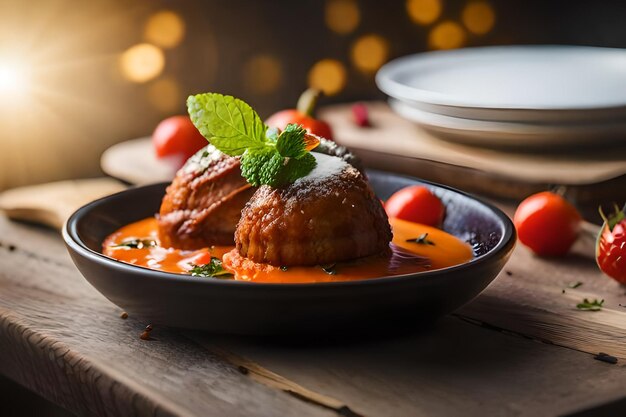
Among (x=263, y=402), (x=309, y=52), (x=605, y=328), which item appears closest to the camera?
(x=263, y=402)

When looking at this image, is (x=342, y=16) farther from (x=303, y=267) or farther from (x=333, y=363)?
(x=333, y=363)

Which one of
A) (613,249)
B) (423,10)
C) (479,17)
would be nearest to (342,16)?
(423,10)

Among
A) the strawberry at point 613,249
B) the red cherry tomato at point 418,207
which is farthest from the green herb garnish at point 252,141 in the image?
the strawberry at point 613,249

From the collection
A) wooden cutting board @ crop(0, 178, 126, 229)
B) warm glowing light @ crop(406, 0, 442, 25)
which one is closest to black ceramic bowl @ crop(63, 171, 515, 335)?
wooden cutting board @ crop(0, 178, 126, 229)

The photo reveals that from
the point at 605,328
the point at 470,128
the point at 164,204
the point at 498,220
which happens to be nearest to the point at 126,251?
the point at 164,204

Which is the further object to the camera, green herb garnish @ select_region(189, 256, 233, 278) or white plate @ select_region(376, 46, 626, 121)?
white plate @ select_region(376, 46, 626, 121)

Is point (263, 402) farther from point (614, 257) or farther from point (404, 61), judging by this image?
point (404, 61)

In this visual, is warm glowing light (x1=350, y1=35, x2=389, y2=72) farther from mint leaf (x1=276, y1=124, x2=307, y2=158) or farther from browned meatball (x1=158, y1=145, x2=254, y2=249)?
mint leaf (x1=276, y1=124, x2=307, y2=158)
